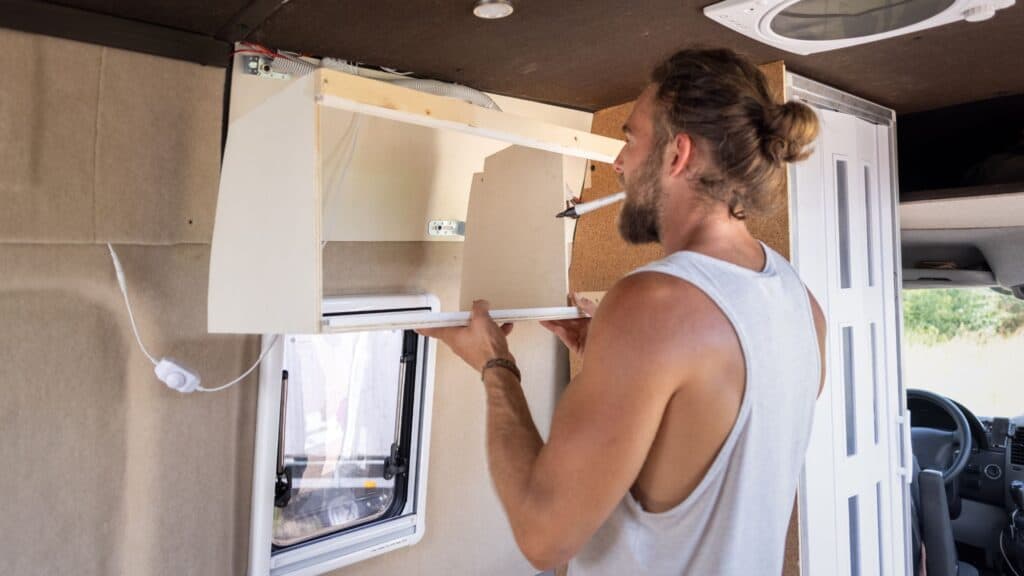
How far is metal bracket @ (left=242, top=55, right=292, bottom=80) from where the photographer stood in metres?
1.21

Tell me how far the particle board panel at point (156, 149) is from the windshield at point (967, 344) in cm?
652

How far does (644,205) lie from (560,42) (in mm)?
479

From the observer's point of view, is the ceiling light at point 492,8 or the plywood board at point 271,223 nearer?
the plywood board at point 271,223

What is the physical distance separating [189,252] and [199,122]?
0.81 feet

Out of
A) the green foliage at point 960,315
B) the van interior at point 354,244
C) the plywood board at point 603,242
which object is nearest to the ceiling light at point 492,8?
the van interior at point 354,244

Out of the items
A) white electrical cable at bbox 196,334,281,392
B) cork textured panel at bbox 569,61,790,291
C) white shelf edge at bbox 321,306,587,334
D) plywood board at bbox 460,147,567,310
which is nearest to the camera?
white shelf edge at bbox 321,306,587,334

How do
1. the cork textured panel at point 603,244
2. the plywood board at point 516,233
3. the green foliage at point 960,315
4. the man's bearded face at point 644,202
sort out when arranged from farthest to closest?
1. the green foliage at point 960,315
2. the cork textured panel at point 603,244
3. the plywood board at point 516,233
4. the man's bearded face at point 644,202

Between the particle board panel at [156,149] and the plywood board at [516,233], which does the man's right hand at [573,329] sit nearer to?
the plywood board at [516,233]

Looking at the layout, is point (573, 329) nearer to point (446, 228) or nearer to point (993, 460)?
point (446, 228)

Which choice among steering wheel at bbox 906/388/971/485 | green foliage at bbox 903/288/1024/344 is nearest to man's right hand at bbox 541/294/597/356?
steering wheel at bbox 906/388/971/485

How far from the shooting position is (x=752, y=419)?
81 centimetres

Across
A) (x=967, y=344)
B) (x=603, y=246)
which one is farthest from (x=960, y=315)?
(x=603, y=246)

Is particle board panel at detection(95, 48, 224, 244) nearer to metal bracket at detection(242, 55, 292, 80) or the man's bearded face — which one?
metal bracket at detection(242, 55, 292, 80)

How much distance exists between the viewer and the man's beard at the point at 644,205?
97 cm
